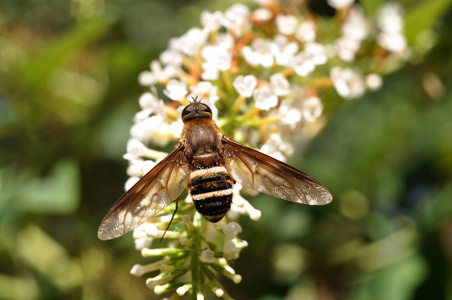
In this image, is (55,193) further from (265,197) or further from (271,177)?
(271,177)

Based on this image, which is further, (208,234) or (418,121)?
(418,121)

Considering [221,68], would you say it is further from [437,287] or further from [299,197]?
[437,287]

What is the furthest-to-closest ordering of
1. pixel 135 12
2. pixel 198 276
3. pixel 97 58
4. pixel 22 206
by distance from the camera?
1. pixel 135 12
2. pixel 97 58
3. pixel 22 206
4. pixel 198 276

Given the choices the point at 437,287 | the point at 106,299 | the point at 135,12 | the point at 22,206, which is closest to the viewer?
the point at 437,287

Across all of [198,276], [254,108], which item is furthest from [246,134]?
[198,276]

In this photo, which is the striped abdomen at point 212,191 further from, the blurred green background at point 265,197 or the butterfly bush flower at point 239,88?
the blurred green background at point 265,197

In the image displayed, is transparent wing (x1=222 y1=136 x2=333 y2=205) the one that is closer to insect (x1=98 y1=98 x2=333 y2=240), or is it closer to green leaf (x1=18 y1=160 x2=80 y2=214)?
insect (x1=98 y1=98 x2=333 y2=240)

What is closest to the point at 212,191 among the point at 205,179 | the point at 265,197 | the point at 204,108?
the point at 205,179
